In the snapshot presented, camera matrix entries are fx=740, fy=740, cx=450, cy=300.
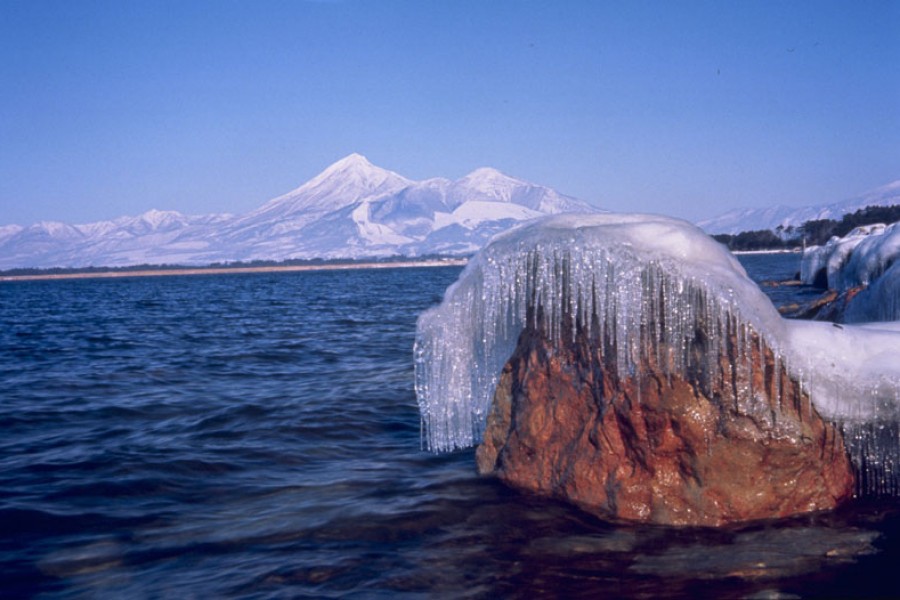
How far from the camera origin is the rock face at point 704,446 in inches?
160

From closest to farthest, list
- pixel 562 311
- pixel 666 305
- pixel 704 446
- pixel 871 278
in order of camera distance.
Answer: pixel 704 446 < pixel 666 305 < pixel 562 311 < pixel 871 278

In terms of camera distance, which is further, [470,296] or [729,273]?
[470,296]

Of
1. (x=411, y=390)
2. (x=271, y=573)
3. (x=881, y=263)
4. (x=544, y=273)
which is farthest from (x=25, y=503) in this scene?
(x=881, y=263)

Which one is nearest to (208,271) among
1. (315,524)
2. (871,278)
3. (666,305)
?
(871,278)

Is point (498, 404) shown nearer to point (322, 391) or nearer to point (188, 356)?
point (322, 391)

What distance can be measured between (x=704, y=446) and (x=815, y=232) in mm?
74989

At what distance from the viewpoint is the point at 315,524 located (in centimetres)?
448

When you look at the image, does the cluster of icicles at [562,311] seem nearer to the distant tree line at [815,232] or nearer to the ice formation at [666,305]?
the ice formation at [666,305]

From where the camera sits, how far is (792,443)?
4055 mm

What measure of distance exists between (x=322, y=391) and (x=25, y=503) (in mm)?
4089

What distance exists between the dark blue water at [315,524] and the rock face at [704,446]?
164 millimetres

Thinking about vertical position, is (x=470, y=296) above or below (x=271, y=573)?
above

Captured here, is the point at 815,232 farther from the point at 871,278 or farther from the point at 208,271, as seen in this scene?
the point at 208,271

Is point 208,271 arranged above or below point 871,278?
above
